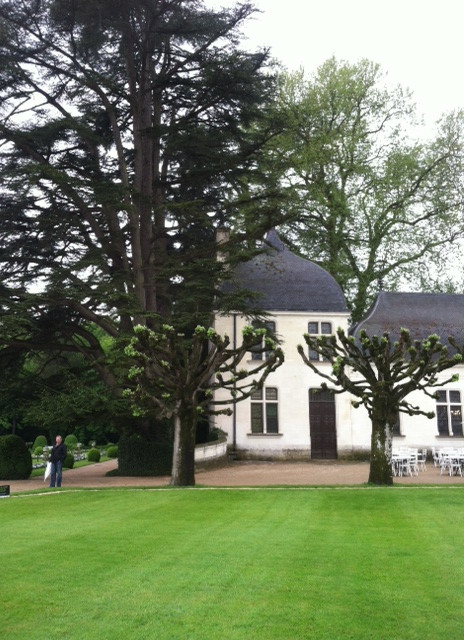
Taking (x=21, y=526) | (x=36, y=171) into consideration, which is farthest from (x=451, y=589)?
(x=36, y=171)

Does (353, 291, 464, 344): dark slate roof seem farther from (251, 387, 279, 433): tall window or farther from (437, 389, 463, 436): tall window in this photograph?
(251, 387, 279, 433): tall window

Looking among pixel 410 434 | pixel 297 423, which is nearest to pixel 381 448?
pixel 297 423

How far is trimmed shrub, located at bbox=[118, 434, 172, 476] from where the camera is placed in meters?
24.1

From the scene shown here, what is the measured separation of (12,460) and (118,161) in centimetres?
1219

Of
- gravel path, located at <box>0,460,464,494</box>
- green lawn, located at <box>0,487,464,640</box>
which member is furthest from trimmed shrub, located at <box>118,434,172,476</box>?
green lawn, located at <box>0,487,464,640</box>

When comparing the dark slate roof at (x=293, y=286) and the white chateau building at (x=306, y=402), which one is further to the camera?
the dark slate roof at (x=293, y=286)

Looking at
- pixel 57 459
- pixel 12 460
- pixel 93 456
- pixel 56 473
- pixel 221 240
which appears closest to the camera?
pixel 57 459

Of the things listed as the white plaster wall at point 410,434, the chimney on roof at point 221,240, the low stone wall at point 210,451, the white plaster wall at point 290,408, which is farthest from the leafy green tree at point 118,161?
the white plaster wall at point 410,434

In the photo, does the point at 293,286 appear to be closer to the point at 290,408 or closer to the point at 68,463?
the point at 290,408

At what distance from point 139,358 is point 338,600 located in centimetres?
1170

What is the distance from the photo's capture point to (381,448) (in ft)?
59.9

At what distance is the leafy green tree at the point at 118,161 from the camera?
2198 centimetres

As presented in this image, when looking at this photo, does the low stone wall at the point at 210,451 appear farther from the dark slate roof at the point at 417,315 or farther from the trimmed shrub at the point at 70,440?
the trimmed shrub at the point at 70,440

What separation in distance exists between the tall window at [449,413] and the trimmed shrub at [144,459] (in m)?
15.5
